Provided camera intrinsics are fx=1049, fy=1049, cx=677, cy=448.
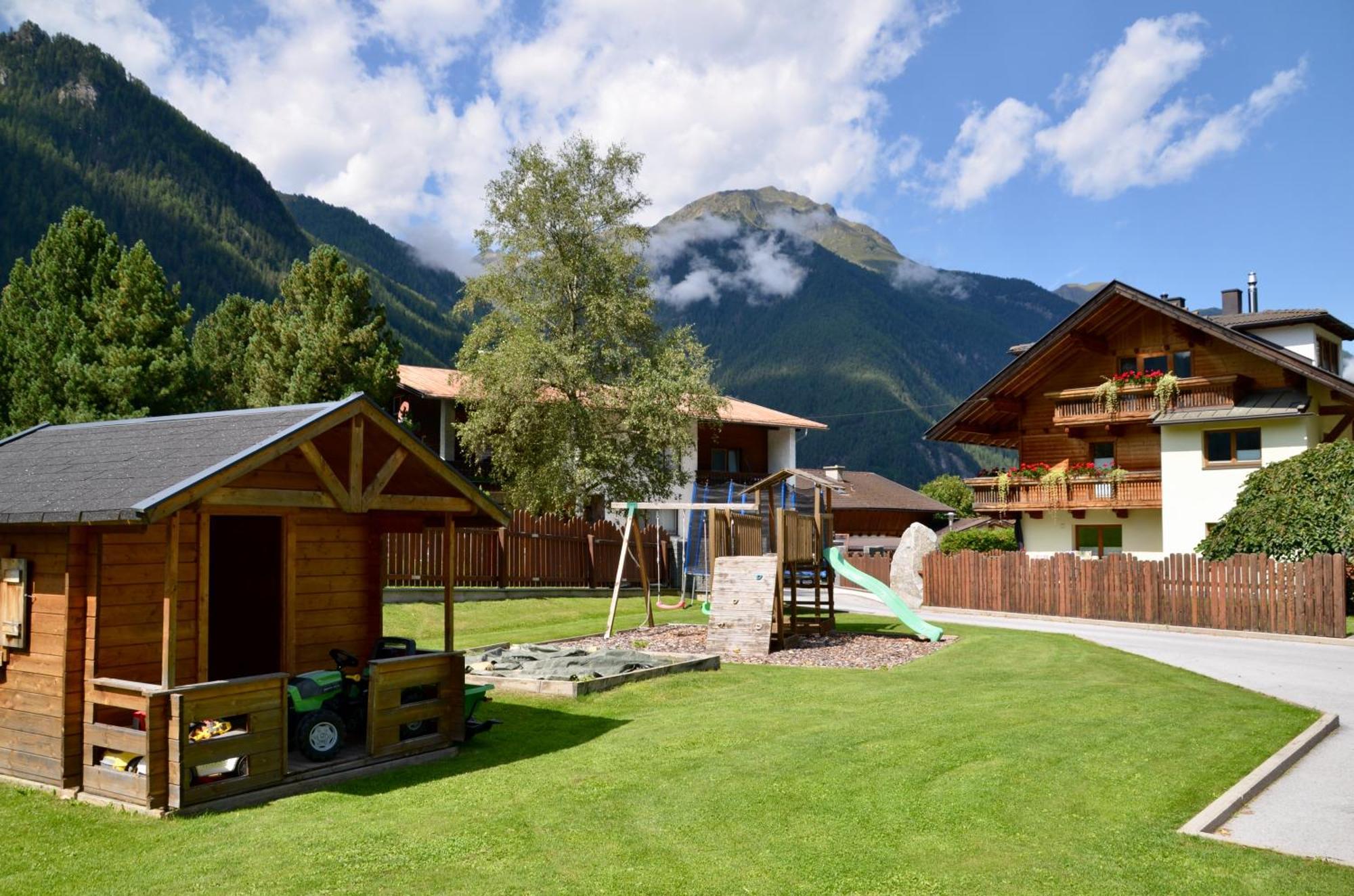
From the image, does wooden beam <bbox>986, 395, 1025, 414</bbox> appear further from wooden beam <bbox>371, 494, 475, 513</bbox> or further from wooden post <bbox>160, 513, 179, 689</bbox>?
wooden post <bbox>160, 513, 179, 689</bbox>

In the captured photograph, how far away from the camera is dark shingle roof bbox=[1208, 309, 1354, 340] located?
3534 centimetres

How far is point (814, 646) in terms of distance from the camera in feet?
67.2

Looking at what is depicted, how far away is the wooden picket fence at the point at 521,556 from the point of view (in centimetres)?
2573

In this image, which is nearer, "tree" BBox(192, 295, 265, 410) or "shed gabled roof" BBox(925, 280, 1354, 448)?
"shed gabled roof" BBox(925, 280, 1354, 448)

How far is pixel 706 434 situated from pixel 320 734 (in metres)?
42.7

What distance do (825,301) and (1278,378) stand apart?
165422mm

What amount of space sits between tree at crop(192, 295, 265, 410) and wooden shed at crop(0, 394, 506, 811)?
29360 mm

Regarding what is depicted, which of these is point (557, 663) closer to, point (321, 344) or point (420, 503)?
point (420, 503)

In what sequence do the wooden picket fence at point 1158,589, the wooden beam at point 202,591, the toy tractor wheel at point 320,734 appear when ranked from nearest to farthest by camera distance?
the wooden beam at point 202,591 → the toy tractor wheel at point 320,734 → the wooden picket fence at point 1158,589

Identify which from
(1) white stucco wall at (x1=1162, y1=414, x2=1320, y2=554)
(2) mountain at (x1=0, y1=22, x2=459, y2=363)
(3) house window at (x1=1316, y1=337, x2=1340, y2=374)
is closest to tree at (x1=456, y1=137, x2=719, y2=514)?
(1) white stucco wall at (x1=1162, y1=414, x2=1320, y2=554)

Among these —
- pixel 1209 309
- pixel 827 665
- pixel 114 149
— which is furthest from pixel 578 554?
pixel 114 149

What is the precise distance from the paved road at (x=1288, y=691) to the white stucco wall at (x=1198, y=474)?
31.0 feet

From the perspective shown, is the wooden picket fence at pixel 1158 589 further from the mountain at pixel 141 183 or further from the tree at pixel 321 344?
the mountain at pixel 141 183

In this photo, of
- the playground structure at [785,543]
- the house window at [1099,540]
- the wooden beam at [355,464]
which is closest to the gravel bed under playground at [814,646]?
the playground structure at [785,543]
